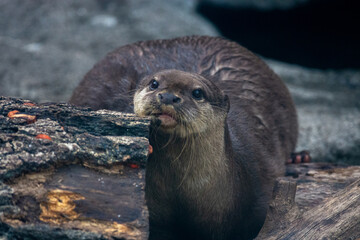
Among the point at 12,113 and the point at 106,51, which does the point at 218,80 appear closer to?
the point at 12,113

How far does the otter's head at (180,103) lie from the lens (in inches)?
88.4

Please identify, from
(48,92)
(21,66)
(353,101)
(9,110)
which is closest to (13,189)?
(9,110)

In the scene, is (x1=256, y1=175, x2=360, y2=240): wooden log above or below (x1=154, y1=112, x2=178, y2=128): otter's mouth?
below

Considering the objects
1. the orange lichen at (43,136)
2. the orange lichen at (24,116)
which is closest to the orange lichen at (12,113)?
the orange lichen at (24,116)

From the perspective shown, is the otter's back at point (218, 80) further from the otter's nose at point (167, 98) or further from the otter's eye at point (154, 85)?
the otter's nose at point (167, 98)

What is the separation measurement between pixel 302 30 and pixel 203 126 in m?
3.71

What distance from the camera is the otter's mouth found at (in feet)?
7.36

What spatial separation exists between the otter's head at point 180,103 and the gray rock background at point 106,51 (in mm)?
2024

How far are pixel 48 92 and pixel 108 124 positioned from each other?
293cm

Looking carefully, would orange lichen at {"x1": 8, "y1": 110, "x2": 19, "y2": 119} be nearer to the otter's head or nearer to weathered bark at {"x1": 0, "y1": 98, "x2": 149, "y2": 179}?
weathered bark at {"x1": 0, "y1": 98, "x2": 149, "y2": 179}

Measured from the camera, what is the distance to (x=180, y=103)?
227 cm

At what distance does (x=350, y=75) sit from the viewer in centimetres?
579

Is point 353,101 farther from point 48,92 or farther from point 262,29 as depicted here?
point 48,92

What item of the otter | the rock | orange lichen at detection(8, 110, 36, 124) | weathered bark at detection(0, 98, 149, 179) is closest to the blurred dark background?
the rock
